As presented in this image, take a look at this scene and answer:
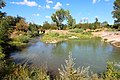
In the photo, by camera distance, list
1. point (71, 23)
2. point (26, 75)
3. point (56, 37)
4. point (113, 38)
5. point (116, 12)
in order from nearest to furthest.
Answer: point (26, 75) < point (113, 38) < point (56, 37) < point (116, 12) < point (71, 23)

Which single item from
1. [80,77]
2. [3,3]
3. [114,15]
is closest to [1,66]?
[3,3]

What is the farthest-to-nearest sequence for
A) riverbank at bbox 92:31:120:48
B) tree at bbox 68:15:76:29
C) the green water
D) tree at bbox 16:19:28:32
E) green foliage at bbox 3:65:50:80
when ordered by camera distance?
tree at bbox 68:15:76:29
tree at bbox 16:19:28:32
riverbank at bbox 92:31:120:48
the green water
green foliage at bbox 3:65:50:80

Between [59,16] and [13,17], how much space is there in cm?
2912

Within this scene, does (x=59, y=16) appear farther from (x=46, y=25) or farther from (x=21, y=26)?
(x=21, y=26)

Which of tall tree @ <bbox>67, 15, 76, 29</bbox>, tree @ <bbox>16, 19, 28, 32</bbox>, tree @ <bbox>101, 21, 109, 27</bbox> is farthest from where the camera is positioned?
tall tree @ <bbox>67, 15, 76, 29</bbox>

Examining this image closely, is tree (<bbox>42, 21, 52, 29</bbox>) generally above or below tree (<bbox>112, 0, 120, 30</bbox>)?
below

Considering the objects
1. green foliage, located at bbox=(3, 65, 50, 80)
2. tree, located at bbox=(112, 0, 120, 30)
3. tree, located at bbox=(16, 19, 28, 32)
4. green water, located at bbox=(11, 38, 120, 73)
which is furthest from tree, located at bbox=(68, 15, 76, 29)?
green foliage, located at bbox=(3, 65, 50, 80)

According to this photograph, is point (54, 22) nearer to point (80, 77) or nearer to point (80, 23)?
point (80, 23)

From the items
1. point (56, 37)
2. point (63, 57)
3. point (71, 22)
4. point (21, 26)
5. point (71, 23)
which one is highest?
point (21, 26)

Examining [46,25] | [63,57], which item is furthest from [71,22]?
[63,57]

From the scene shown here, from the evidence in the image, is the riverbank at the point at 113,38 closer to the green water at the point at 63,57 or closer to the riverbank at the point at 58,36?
the riverbank at the point at 58,36

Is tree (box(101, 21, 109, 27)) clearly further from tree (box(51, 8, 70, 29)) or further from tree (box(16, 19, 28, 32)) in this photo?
tree (box(16, 19, 28, 32))

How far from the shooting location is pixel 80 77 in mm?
5246

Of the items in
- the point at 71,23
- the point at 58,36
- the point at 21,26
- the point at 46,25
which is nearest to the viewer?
the point at 58,36
